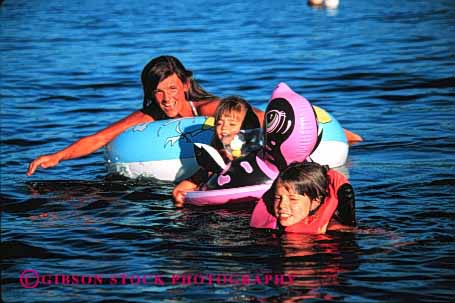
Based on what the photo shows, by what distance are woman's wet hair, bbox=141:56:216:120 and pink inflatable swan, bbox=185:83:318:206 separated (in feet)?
4.58

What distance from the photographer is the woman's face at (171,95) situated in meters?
8.85

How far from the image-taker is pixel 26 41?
22031mm

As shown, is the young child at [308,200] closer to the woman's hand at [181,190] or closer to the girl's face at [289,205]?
the girl's face at [289,205]

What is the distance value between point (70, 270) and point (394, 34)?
14.9m

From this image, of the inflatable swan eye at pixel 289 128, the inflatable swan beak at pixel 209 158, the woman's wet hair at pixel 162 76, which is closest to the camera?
the inflatable swan eye at pixel 289 128

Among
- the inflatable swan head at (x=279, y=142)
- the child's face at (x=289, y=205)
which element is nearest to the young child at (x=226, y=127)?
the inflatable swan head at (x=279, y=142)

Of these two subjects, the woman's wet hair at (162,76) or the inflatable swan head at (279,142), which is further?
the woman's wet hair at (162,76)

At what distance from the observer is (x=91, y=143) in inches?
358

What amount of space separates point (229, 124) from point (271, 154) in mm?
514

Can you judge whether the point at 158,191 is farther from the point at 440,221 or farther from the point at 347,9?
the point at 347,9

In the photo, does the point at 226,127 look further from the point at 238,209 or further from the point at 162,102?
the point at 162,102

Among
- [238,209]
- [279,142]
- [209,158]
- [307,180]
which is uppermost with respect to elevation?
[279,142]

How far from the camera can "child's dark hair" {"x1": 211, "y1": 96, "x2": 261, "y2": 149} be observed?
784cm

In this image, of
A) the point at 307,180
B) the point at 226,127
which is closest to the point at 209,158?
the point at 226,127
